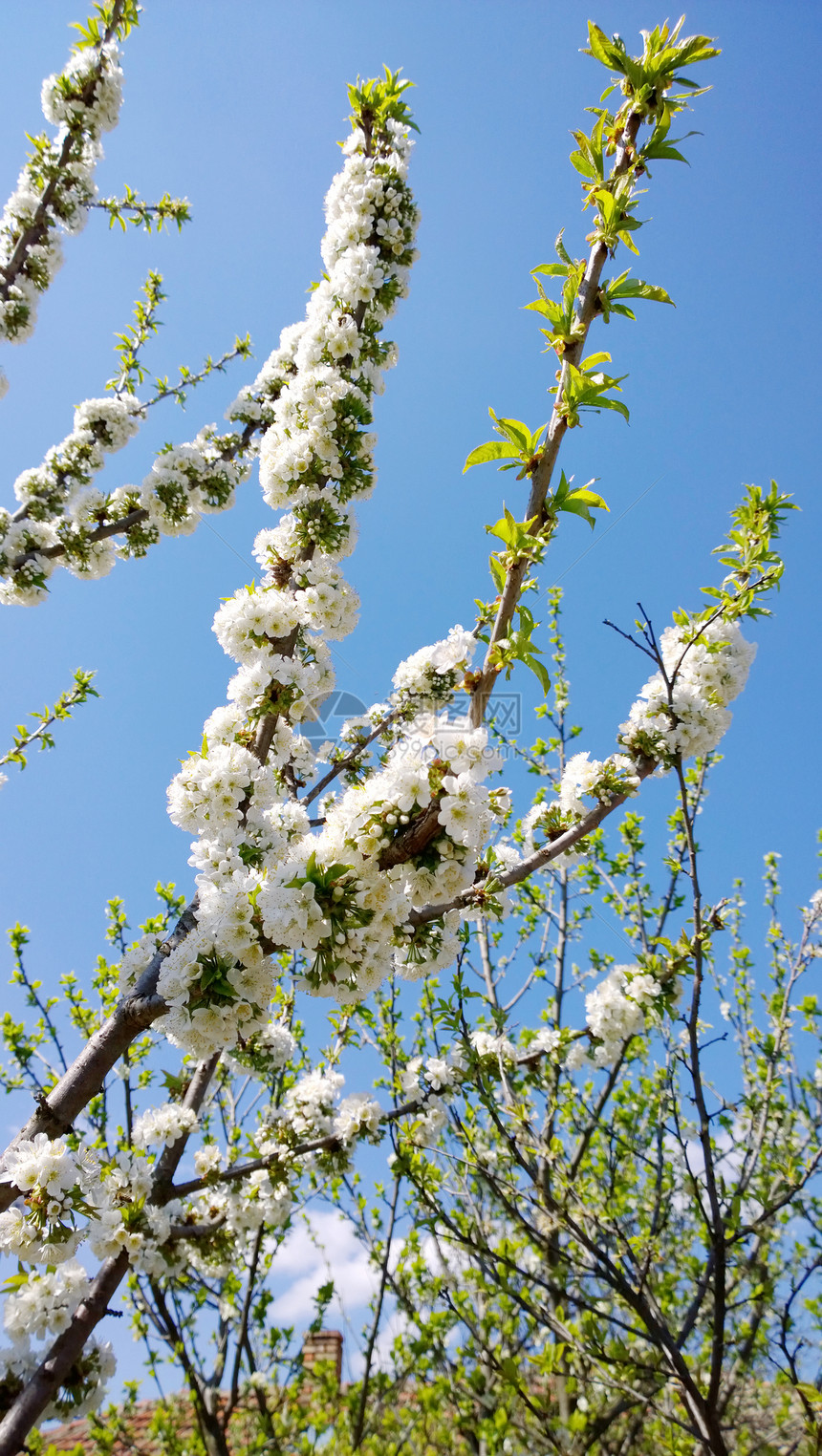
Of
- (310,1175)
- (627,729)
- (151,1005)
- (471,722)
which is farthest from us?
(310,1175)

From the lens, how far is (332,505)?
156 inches

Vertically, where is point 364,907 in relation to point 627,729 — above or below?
below

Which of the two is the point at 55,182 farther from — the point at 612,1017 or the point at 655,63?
the point at 612,1017

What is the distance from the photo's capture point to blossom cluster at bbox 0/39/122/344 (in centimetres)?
559

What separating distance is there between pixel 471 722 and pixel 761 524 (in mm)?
2236

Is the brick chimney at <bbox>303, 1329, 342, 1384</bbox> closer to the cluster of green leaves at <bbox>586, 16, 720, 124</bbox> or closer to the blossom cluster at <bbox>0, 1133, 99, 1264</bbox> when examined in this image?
the blossom cluster at <bbox>0, 1133, 99, 1264</bbox>

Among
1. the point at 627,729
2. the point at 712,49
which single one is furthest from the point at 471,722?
the point at 712,49

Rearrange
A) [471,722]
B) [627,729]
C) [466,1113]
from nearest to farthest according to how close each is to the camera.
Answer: [471,722]
[627,729]
[466,1113]

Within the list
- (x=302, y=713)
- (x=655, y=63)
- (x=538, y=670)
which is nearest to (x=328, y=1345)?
(x=302, y=713)

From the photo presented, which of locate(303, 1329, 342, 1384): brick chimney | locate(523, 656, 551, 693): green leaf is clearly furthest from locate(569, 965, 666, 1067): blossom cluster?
locate(303, 1329, 342, 1384): brick chimney

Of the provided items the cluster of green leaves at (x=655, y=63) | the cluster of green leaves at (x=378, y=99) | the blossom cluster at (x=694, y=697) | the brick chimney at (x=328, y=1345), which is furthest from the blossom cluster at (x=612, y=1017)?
the brick chimney at (x=328, y=1345)

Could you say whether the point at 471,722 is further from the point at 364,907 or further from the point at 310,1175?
the point at 310,1175

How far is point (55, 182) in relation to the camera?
566cm

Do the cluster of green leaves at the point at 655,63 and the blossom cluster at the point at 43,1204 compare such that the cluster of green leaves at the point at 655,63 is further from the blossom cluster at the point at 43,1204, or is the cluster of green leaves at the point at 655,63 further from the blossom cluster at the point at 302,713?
the blossom cluster at the point at 43,1204
